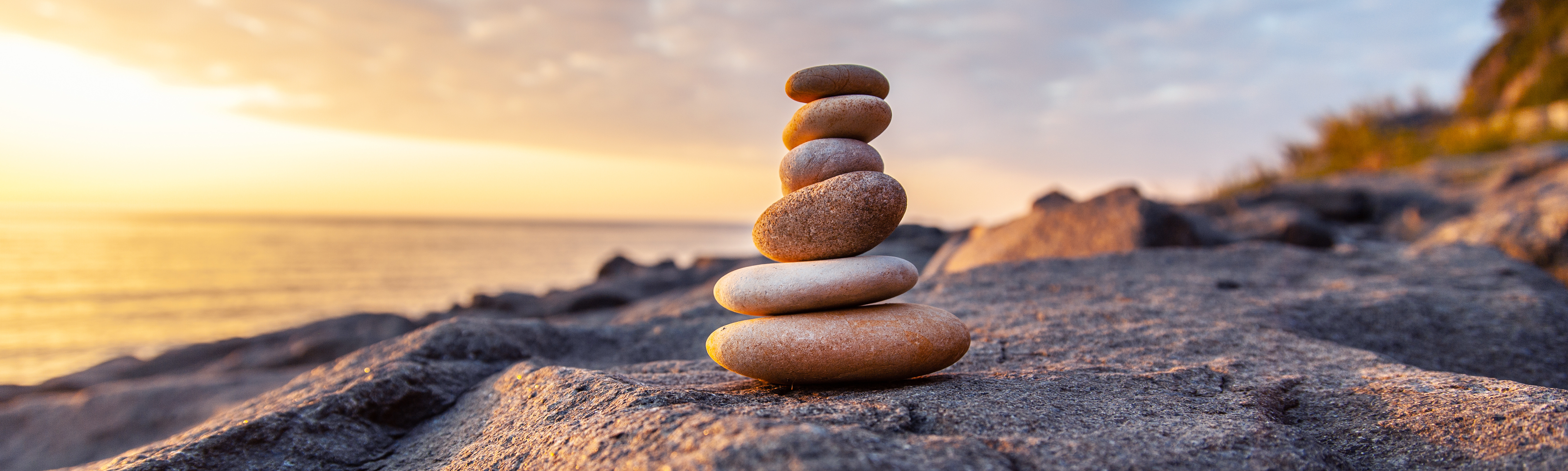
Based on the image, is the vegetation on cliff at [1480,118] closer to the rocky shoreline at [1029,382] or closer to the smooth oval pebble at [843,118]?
the rocky shoreline at [1029,382]

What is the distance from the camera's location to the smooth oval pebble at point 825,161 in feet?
8.92

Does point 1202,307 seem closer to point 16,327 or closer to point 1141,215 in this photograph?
point 1141,215

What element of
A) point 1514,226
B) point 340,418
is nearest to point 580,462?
point 340,418

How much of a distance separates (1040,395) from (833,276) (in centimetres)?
80

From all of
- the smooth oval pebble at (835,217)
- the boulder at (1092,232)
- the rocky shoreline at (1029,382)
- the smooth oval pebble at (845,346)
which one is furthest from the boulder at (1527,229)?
the smooth oval pebble at (835,217)

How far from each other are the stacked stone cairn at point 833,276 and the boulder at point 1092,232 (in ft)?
9.77

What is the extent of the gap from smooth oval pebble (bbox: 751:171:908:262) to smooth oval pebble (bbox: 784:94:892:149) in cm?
22

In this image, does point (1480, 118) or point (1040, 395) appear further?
point (1480, 118)

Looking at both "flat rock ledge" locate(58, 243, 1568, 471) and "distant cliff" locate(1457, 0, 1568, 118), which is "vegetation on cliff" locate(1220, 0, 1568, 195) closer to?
"distant cliff" locate(1457, 0, 1568, 118)

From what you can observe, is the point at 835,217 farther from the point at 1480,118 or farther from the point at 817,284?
the point at 1480,118

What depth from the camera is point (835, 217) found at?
8.35ft

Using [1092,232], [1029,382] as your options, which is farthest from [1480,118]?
[1029,382]

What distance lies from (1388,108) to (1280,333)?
79.3 ft

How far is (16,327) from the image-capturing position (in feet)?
34.6
